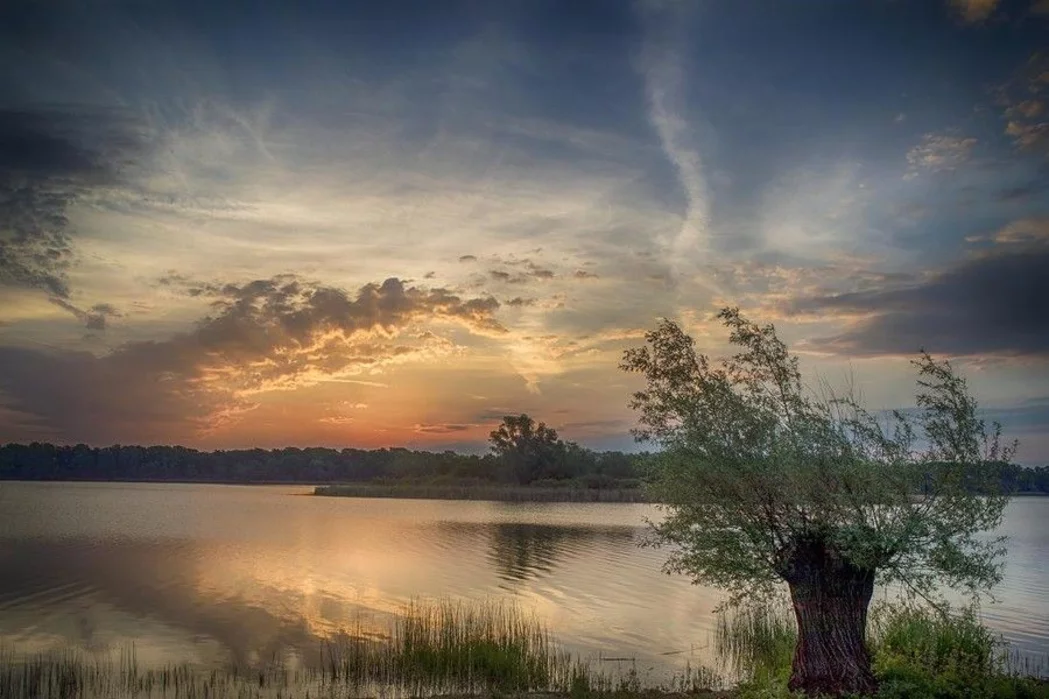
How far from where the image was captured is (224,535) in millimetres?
66938

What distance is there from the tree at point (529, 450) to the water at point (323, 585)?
81.2 m

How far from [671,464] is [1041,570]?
4050 cm

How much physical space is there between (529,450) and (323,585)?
123245 mm

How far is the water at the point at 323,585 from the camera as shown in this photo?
27.7 meters

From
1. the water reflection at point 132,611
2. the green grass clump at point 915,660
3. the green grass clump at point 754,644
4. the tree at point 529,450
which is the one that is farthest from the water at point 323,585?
the tree at point 529,450

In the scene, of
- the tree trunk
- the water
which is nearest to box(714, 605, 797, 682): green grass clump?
the water

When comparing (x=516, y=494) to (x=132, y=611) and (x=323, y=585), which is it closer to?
(x=323, y=585)

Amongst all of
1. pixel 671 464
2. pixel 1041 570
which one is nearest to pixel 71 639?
pixel 671 464

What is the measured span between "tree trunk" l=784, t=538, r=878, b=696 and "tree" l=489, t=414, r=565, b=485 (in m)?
143

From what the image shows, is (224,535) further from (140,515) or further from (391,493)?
(391,493)

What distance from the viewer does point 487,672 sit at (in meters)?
22.1

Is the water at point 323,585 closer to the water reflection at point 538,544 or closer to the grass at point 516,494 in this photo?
the water reflection at point 538,544

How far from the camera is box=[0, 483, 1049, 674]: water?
27.7 m

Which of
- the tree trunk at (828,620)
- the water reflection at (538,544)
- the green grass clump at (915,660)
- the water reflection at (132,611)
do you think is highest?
the tree trunk at (828,620)
